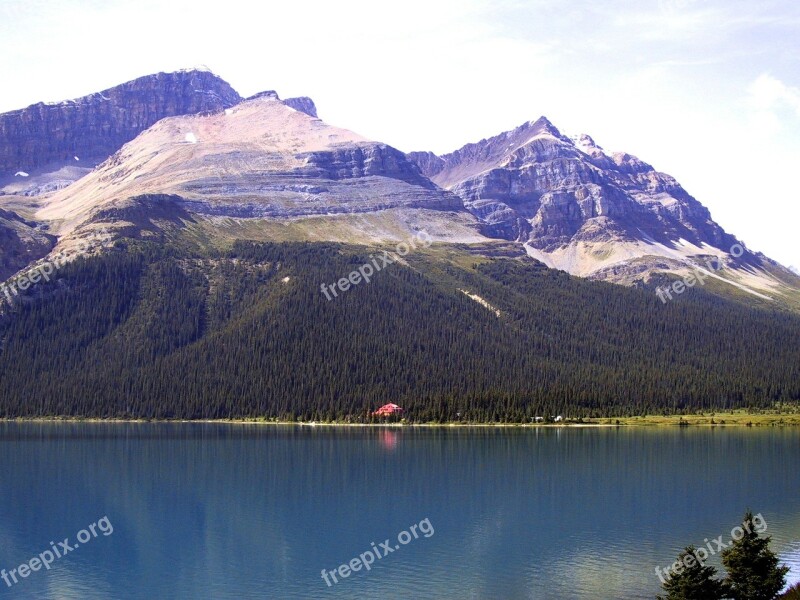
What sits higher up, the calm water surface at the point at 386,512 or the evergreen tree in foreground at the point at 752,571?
the evergreen tree in foreground at the point at 752,571

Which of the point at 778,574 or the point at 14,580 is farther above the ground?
the point at 778,574

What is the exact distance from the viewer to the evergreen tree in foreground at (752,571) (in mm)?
53094

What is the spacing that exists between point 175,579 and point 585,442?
10340 cm

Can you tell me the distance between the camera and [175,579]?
73438 millimetres

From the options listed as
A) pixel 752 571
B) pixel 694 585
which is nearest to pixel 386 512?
pixel 694 585

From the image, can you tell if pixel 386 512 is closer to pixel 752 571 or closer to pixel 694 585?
pixel 694 585

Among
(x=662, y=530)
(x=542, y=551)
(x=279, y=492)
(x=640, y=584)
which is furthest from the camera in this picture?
(x=279, y=492)

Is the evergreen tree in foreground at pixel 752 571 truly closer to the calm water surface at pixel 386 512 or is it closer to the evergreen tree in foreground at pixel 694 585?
the evergreen tree in foreground at pixel 694 585

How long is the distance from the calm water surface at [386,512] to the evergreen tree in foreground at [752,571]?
38.8ft

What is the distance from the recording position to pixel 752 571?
175 feet

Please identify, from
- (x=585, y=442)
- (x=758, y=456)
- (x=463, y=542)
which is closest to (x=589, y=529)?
(x=463, y=542)

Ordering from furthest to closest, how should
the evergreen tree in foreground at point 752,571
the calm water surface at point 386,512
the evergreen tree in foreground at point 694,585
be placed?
the calm water surface at point 386,512
the evergreen tree in foreground at point 752,571
the evergreen tree in foreground at point 694,585

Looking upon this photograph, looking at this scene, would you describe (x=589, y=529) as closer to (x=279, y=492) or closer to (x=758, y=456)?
(x=279, y=492)

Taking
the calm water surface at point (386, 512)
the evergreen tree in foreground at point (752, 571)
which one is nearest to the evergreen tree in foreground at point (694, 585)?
the evergreen tree in foreground at point (752, 571)
